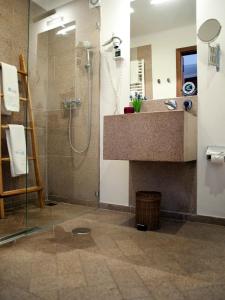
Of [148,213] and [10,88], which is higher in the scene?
[10,88]

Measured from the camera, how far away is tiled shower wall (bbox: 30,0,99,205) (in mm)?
2400

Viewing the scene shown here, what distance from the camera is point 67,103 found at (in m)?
2.47

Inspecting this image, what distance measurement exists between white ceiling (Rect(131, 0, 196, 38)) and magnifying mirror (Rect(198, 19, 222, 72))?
0.63 feet

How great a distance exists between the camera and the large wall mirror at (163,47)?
217 centimetres

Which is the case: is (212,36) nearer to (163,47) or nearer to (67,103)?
(163,47)

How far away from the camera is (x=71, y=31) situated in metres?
2.48

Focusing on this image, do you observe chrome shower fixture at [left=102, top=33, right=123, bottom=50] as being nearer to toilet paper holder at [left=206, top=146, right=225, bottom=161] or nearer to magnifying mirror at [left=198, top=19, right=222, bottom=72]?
magnifying mirror at [left=198, top=19, right=222, bottom=72]

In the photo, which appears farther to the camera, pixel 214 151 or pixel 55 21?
pixel 55 21

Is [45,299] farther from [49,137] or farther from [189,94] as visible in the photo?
[189,94]

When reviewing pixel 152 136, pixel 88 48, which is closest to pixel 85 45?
pixel 88 48

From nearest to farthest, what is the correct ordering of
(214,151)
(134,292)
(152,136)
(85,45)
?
(134,292) → (152,136) → (214,151) → (85,45)

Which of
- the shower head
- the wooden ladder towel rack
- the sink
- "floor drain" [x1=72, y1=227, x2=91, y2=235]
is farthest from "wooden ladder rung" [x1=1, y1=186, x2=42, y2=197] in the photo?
the shower head

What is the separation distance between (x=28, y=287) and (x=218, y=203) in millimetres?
1520

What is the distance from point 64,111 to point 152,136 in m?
1.04
